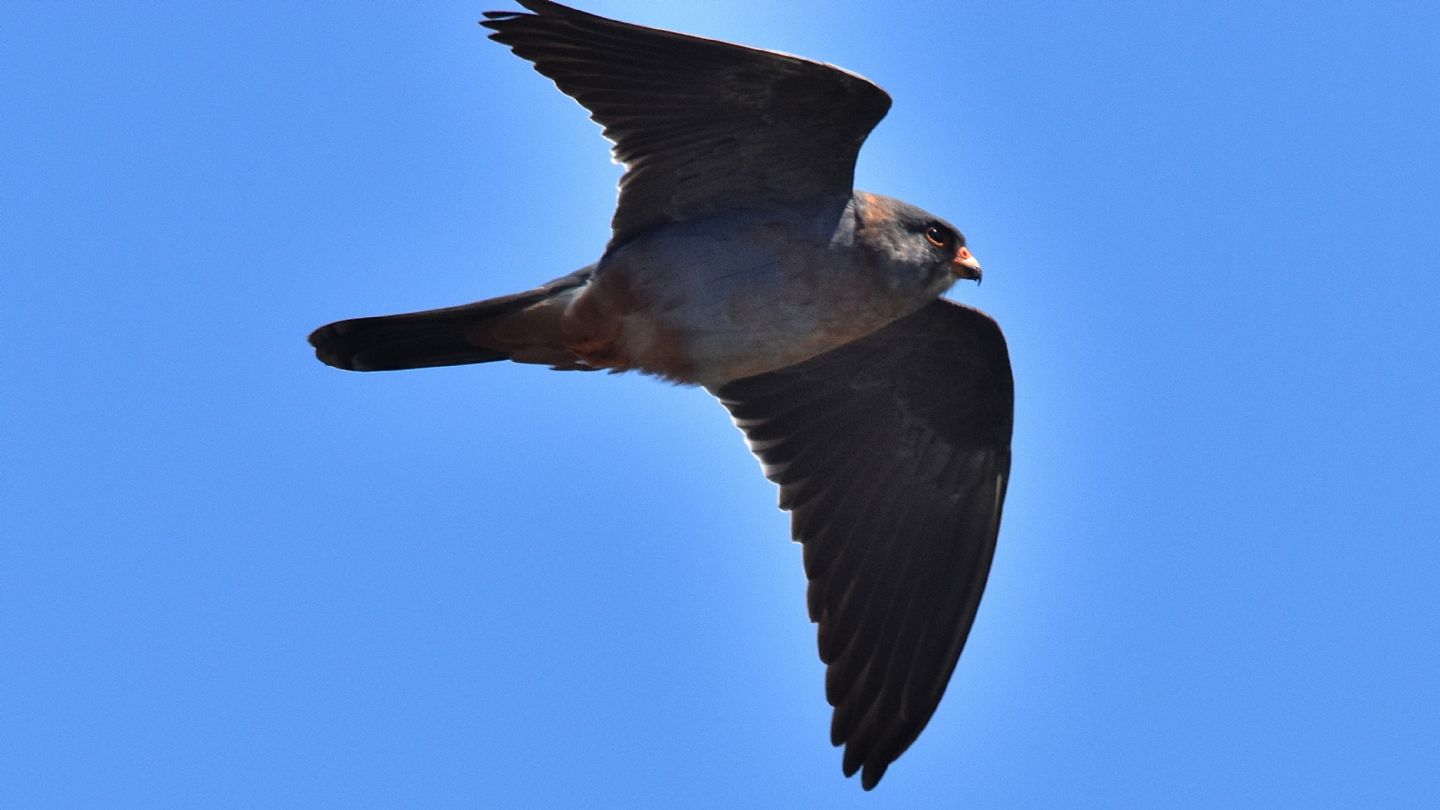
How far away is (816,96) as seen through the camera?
8.89 m

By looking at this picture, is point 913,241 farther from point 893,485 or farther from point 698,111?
point 893,485

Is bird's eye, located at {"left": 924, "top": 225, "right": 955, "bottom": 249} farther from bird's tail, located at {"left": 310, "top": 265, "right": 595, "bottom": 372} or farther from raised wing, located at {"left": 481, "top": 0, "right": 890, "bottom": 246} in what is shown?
bird's tail, located at {"left": 310, "top": 265, "right": 595, "bottom": 372}

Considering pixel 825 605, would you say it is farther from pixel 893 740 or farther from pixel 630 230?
pixel 630 230

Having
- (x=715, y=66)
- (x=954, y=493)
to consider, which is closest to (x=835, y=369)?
(x=954, y=493)

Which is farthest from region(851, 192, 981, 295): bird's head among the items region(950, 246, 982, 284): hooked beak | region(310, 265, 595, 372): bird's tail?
region(310, 265, 595, 372): bird's tail

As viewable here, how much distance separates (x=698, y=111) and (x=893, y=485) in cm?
277

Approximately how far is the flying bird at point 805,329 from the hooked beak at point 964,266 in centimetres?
1

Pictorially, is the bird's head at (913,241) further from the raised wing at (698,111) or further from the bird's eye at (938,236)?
the raised wing at (698,111)

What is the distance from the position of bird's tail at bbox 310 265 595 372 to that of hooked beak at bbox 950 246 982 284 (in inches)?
72.8

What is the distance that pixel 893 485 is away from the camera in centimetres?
1080

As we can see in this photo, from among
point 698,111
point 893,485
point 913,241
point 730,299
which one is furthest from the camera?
point 893,485

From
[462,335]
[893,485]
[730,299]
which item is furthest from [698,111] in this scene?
[893,485]

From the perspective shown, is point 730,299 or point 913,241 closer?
point 730,299

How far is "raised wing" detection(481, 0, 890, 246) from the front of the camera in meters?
8.72
